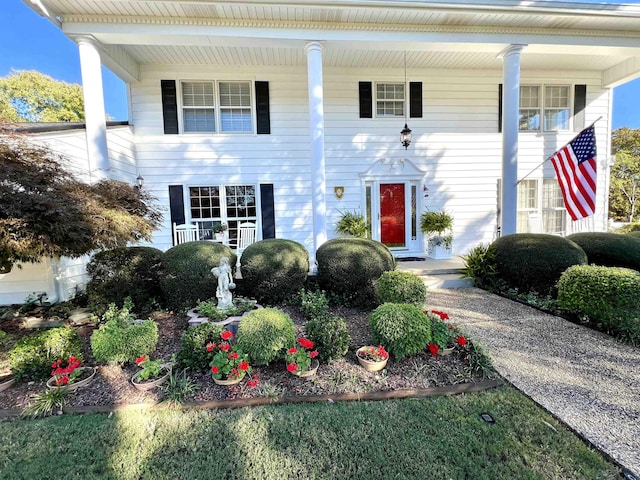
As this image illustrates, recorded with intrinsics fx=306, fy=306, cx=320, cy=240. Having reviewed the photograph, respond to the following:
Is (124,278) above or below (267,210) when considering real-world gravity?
below

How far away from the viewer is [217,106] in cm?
786

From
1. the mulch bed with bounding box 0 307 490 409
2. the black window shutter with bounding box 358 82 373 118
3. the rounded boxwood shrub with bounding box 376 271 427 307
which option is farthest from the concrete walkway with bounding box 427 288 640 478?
the black window shutter with bounding box 358 82 373 118

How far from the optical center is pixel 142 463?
205 centimetres

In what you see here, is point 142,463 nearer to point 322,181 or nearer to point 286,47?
point 322,181

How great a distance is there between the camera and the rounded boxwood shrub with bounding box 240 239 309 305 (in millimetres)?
4926

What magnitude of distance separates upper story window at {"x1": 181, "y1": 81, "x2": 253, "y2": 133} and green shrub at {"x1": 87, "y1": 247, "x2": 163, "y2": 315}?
13.7 feet

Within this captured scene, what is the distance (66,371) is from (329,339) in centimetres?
249

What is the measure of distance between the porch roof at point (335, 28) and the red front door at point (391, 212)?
3.26m

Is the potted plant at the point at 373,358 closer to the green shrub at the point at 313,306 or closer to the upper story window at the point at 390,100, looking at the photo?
the green shrub at the point at 313,306

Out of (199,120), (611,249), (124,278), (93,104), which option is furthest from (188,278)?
(611,249)

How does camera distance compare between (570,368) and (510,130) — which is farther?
(510,130)

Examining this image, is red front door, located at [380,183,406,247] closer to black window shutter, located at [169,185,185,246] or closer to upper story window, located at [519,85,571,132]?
upper story window, located at [519,85,571,132]

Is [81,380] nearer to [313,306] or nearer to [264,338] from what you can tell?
[264,338]

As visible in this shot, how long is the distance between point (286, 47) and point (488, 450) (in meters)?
7.29
